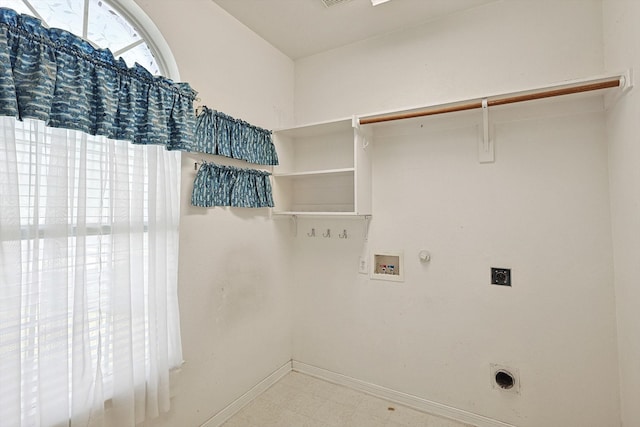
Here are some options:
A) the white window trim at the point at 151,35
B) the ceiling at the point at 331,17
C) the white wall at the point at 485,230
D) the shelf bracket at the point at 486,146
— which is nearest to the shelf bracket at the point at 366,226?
the white wall at the point at 485,230

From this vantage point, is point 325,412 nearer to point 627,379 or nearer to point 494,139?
point 627,379

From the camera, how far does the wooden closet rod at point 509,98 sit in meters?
1.53

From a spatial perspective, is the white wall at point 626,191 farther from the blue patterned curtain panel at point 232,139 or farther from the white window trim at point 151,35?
the white window trim at point 151,35

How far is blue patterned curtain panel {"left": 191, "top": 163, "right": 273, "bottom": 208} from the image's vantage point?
75.1 inches

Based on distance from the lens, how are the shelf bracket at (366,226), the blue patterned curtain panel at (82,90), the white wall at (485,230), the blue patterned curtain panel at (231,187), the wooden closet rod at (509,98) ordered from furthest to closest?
the shelf bracket at (366,226)
the blue patterned curtain panel at (231,187)
the white wall at (485,230)
the wooden closet rod at (509,98)
the blue patterned curtain panel at (82,90)

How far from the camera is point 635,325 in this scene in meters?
1.46

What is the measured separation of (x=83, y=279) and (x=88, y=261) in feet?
0.28

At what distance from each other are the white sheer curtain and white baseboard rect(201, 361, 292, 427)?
555mm

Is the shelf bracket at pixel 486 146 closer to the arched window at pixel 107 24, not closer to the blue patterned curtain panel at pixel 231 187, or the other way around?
the blue patterned curtain panel at pixel 231 187

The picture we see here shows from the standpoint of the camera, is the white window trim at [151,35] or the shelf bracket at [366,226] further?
the shelf bracket at [366,226]

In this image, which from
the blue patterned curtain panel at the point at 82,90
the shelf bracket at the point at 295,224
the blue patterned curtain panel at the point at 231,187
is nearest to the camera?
the blue patterned curtain panel at the point at 82,90

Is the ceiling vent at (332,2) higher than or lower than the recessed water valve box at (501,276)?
higher

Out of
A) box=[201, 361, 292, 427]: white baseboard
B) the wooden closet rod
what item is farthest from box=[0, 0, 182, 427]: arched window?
the wooden closet rod

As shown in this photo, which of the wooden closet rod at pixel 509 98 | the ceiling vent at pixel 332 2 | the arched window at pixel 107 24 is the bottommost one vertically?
the wooden closet rod at pixel 509 98
